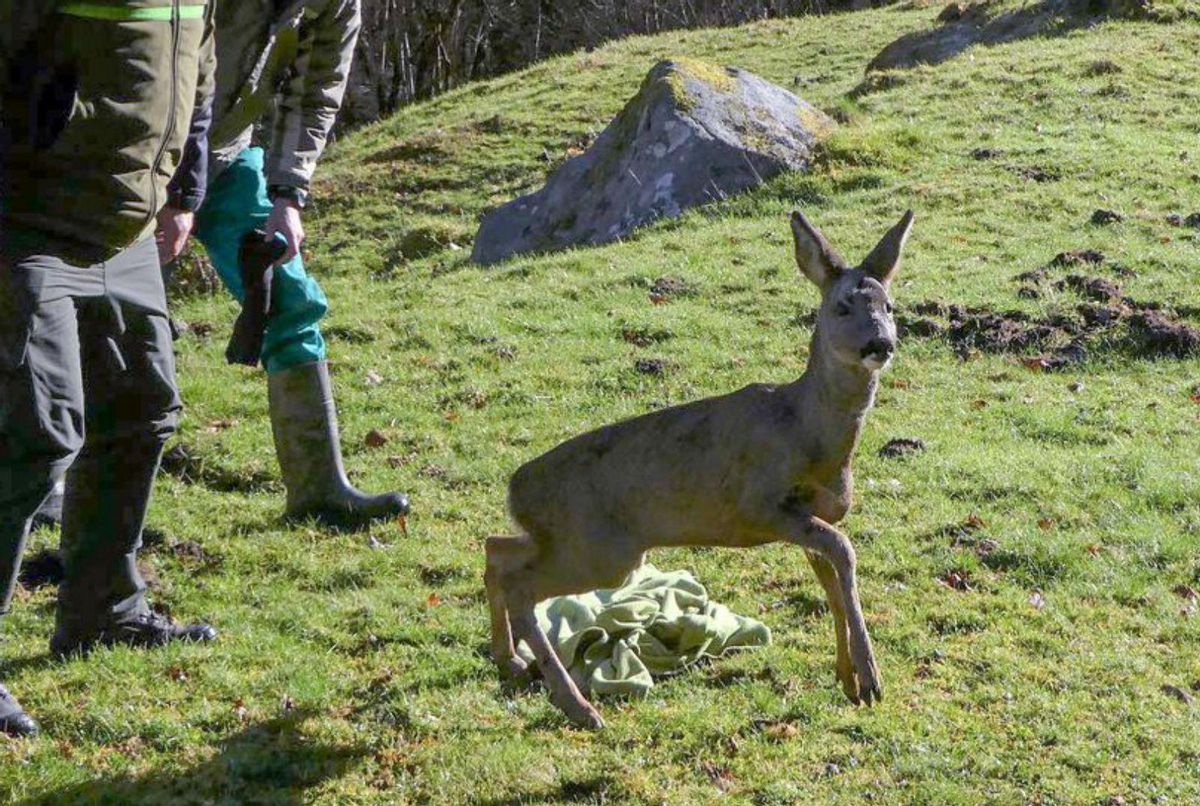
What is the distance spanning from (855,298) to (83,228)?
2.38 meters

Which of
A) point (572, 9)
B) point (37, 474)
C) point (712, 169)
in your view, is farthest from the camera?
point (572, 9)

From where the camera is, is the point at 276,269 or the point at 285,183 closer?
the point at 285,183

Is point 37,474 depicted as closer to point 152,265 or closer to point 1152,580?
point 152,265

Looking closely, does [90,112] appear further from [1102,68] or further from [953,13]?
[953,13]

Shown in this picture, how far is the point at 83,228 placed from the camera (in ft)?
16.3

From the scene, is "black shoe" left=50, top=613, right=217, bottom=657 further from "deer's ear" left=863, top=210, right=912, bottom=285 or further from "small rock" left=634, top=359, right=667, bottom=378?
"small rock" left=634, top=359, right=667, bottom=378

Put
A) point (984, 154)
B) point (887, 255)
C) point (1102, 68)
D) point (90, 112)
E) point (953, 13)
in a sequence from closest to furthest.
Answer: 1. point (90, 112)
2. point (887, 255)
3. point (984, 154)
4. point (1102, 68)
5. point (953, 13)

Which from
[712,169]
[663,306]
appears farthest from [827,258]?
[712,169]

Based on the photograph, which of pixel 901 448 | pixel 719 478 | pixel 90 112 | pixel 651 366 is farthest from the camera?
pixel 651 366

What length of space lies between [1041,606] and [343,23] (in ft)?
12.0

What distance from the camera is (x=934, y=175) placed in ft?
46.3

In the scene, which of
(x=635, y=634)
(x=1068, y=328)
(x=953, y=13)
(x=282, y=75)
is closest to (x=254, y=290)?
(x=282, y=75)

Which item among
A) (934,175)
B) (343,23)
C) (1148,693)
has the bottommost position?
(1148,693)

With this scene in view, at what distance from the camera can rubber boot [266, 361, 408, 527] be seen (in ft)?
24.0
